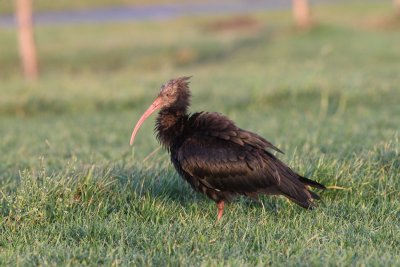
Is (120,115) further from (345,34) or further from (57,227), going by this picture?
(345,34)

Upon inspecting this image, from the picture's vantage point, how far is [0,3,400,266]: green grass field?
5.34m

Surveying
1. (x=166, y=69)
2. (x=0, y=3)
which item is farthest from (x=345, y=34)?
(x=0, y=3)

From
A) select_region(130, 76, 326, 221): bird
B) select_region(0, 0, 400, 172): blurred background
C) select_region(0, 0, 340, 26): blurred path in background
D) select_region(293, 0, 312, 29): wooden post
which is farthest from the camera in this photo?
select_region(0, 0, 340, 26): blurred path in background

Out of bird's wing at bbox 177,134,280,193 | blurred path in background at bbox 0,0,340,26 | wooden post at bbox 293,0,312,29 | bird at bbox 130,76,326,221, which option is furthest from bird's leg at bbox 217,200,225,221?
blurred path in background at bbox 0,0,340,26

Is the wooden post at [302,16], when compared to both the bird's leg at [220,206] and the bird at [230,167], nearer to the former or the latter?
the bird at [230,167]

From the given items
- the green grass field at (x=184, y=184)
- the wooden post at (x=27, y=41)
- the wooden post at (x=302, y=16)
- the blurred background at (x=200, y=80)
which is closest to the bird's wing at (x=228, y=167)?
the green grass field at (x=184, y=184)

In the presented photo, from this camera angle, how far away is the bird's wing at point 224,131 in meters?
6.34

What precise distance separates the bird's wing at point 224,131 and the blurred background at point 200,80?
2361 mm

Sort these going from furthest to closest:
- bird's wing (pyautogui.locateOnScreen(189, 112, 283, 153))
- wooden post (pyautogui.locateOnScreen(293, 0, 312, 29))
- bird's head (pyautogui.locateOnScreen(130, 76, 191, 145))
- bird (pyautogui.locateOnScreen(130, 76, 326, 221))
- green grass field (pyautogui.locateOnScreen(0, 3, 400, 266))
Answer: wooden post (pyautogui.locateOnScreen(293, 0, 312, 29))
bird's head (pyautogui.locateOnScreen(130, 76, 191, 145))
bird's wing (pyautogui.locateOnScreen(189, 112, 283, 153))
bird (pyautogui.locateOnScreen(130, 76, 326, 221))
green grass field (pyautogui.locateOnScreen(0, 3, 400, 266))

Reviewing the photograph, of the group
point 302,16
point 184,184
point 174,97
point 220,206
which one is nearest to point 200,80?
point 184,184

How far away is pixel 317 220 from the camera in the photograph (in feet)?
19.8

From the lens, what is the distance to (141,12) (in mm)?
49438

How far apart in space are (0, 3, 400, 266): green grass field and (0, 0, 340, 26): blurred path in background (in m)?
18.4

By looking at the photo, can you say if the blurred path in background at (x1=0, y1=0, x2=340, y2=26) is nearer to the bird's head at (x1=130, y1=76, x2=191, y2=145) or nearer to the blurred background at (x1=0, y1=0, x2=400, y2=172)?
the blurred background at (x1=0, y1=0, x2=400, y2=172)
